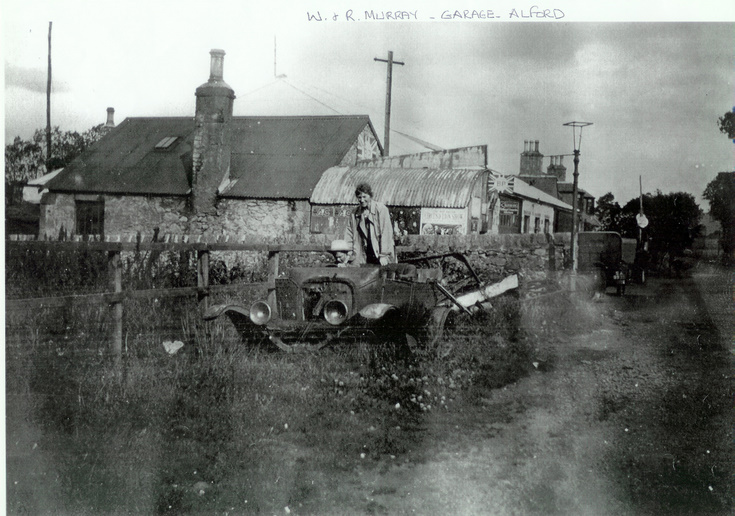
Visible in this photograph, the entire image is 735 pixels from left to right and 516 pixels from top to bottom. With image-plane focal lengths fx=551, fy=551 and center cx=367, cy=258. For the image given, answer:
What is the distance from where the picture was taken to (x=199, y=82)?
398 cm

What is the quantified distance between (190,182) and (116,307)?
602 centimetres

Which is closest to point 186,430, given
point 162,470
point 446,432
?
point 162,470

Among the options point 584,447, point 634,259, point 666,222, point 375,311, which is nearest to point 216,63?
point 375,311

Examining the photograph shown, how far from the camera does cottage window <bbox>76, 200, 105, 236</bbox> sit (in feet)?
30.3

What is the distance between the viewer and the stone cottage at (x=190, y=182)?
8.82 meters

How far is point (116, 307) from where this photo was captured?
12.1ft

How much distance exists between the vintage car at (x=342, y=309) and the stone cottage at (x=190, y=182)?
149 inches

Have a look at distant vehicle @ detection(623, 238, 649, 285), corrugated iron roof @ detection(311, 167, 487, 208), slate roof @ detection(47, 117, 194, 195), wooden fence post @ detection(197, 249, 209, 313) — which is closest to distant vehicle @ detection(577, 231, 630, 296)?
distant vehicle @ detection(623, 238, 649, 285)

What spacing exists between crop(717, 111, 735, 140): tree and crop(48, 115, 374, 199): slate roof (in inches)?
269

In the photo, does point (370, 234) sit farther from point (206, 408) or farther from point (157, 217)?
point (157, 217)

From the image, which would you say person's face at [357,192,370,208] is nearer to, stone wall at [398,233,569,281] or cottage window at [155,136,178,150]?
stone wall at [398,233,569,281]

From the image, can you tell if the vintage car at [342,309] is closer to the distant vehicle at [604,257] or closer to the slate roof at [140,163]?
the slate roof at [140,163]

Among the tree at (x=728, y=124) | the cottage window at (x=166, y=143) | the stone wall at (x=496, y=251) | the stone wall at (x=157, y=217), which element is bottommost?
the stone wall at (x=496, y=251)

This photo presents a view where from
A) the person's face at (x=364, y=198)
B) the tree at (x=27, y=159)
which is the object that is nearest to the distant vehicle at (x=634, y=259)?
the person's face at (x=364, y=198)
